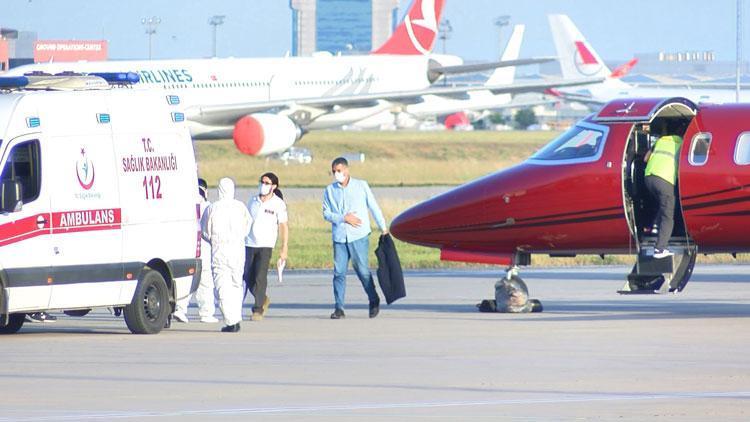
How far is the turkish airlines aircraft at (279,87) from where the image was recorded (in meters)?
45.2

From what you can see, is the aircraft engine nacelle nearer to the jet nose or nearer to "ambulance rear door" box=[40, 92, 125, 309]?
the jet nose

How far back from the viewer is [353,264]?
17.3 m

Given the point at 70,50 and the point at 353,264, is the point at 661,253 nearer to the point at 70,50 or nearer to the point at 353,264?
the point at 353,264

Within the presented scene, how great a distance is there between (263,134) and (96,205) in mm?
29654

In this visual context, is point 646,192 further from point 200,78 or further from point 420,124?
point 420,124

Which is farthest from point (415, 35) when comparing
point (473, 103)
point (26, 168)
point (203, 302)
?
point (26, 168)

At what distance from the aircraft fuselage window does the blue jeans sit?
85.6 inches

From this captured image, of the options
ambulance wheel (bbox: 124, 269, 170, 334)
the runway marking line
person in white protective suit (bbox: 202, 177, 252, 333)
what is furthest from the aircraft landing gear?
the runway marking line

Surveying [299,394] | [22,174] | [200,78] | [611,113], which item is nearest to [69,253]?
[22,174]

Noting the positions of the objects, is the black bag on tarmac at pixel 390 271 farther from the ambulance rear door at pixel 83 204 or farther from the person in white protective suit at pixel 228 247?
the ambulance rear door at pixel 83 204

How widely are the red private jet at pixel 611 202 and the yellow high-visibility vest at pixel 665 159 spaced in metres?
0.09

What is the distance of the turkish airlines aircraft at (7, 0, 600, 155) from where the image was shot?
148 ft

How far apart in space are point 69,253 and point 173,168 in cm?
187

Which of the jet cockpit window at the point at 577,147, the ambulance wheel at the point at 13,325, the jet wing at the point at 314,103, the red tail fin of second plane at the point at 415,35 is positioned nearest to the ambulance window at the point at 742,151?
the jet cockpit window at the point at 577,147
